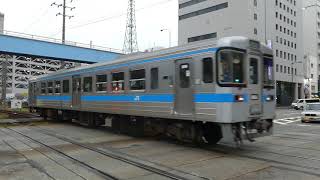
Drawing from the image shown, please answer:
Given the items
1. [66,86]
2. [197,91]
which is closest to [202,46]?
[197,91]

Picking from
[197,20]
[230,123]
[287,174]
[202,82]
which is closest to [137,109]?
[202,82]

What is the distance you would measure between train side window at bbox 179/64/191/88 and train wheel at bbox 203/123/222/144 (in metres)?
1.43

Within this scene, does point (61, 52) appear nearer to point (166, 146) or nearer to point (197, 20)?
point (166, 146)

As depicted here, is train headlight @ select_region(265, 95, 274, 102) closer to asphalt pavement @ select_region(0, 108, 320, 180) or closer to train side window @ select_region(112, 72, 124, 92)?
asphalt pavement @ select_region(0, 108, 320, 180)

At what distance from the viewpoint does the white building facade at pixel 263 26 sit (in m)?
64.9

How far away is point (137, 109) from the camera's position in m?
13.1

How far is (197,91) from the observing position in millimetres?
10531

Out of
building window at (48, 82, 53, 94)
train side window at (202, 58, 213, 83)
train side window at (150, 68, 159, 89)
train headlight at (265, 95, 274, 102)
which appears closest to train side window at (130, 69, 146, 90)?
train side window at (150, 68, 159, 89)

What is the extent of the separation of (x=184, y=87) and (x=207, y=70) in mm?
1180

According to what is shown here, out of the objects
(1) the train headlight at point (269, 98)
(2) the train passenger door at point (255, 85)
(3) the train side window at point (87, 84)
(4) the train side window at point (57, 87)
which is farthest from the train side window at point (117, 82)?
(4) the train side window at point (57, 87)

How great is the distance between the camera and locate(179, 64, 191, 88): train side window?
35.9ft

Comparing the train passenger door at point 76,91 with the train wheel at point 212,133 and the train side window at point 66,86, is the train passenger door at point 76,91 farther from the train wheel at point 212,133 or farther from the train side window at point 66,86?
the train wheel at point 212,133

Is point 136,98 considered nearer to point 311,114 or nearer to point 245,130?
point 245,130

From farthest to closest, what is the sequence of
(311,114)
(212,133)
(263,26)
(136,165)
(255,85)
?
(263,26), (311,114), (212,133), (255,85), (136,165)
